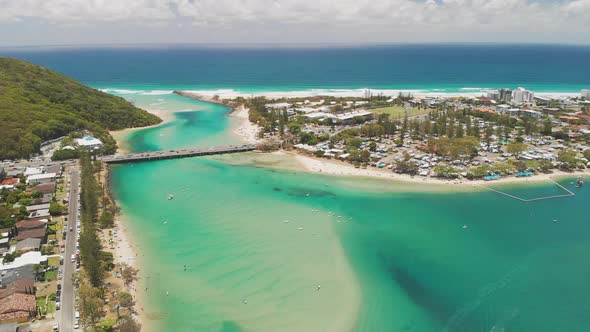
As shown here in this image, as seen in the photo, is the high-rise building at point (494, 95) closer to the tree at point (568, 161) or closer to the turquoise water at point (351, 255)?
the tree at point (568, 161)

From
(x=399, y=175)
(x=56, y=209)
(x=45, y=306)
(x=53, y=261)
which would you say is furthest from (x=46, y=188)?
(x=399, y=175)

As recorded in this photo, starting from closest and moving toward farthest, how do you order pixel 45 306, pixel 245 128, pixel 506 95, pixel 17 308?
pixel 17 308, pixel 45 306, pixel 245 128, pixel 506 95

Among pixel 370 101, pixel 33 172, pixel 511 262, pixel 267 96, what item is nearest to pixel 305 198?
pixel 511 262

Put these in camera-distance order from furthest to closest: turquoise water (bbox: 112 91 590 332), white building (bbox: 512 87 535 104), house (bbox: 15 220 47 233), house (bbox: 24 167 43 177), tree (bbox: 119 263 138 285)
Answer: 1. white building (bbox: 512 87 535 104)
2. house (bbox: 24 167 43 177)
3. house (bbox: 15 220 47 233)
4. tree (bbox: 119 263 138 285)
5. turquoise water (bbox: 112 91 590 332)

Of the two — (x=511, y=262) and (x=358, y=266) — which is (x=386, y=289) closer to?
(x=358, y=266)

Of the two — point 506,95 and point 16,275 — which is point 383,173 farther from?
point 506,95

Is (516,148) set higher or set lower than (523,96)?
lower

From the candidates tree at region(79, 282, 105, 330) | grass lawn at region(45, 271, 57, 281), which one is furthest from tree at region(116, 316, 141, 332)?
grass lawn at region(45, 271, 57, 281)

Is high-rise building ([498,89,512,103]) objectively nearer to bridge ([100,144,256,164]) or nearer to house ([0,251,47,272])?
bridge ([100,144,256,164])
